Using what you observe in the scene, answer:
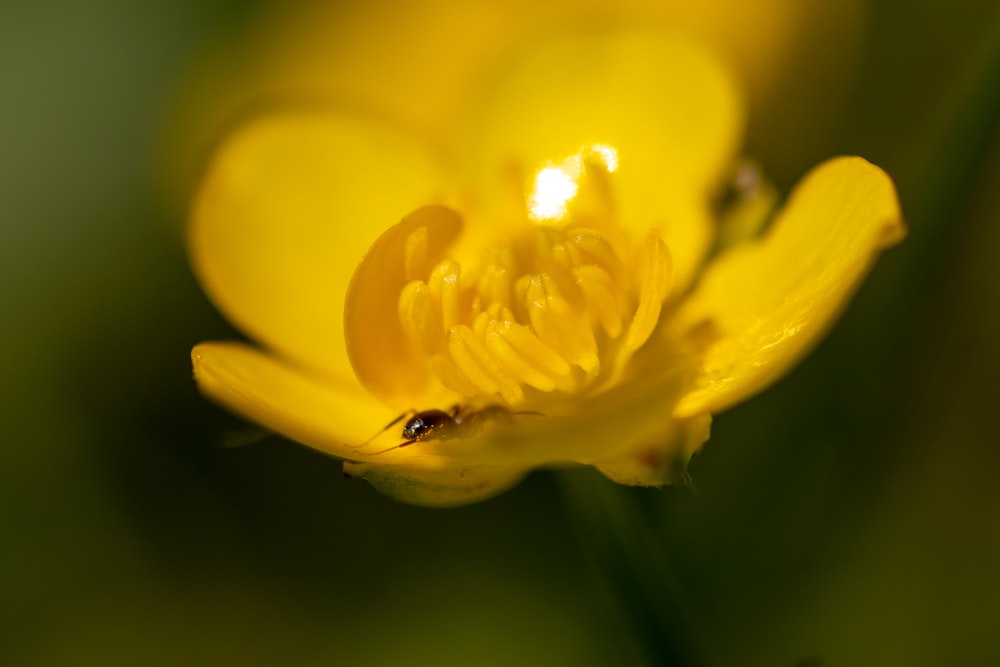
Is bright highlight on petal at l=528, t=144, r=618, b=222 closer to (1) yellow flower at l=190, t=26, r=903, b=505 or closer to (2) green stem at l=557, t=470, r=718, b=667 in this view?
(1) yellow flower at l=190, t=26, r=903, b=505

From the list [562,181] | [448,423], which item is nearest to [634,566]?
[448,423]

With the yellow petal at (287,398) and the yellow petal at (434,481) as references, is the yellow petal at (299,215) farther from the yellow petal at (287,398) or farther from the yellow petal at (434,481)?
the yellow petal at (434,481)

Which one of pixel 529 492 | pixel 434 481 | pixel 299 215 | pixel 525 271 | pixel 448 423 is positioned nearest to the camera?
pixel 434 481

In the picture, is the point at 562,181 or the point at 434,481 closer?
the point at 434,481

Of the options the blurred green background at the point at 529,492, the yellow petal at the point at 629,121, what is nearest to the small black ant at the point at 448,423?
the blurred green background at the point at 529,492

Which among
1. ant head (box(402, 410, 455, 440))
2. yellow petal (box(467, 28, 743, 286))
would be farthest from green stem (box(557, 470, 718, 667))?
yellow petal (box(467, 28, 743, 286))

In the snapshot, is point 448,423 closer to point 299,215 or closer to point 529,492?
point 299,215

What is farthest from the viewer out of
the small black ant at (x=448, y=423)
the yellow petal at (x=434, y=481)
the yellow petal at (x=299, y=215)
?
the yellow petal at (x=299, y=215)
